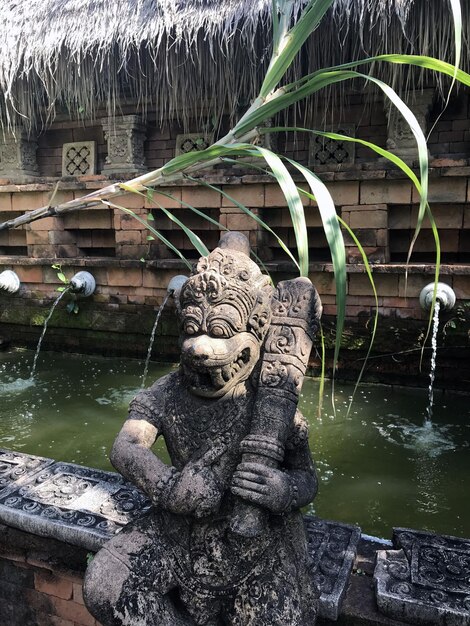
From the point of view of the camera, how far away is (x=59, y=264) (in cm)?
627

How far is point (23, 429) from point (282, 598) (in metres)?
3.56

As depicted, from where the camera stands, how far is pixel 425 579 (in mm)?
1746

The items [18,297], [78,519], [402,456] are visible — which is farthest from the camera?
[18,297]

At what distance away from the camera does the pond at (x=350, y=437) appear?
323 centimetres

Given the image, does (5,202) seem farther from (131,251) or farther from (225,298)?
(225,298)

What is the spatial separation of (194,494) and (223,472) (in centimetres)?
14

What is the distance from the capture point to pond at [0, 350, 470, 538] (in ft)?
10.6

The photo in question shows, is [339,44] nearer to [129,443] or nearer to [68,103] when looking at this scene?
[68,103]

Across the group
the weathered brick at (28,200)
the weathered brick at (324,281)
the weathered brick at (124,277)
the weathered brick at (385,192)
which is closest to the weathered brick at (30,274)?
the weathered brick at (28,200)

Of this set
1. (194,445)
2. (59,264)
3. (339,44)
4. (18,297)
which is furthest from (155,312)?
(194,445)

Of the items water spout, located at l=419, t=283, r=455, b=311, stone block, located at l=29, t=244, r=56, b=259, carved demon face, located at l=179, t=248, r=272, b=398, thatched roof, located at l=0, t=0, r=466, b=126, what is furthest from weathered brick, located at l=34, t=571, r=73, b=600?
thatched roof, located at l=0, t=0, r=466, b=126

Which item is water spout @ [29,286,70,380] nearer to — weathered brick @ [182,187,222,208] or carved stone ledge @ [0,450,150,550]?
weathered brick @ [182,187,222,208]

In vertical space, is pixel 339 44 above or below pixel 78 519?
above

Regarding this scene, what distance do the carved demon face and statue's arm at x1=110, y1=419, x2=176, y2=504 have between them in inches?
8.5
